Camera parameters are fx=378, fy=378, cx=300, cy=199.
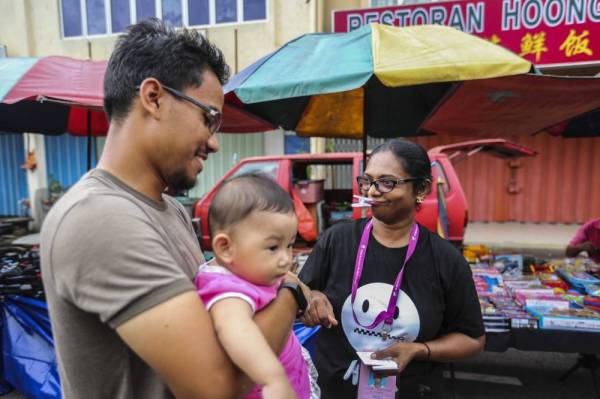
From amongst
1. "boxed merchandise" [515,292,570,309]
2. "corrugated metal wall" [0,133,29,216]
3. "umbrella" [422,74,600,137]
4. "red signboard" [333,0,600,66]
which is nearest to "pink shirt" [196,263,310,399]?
"umbrella" [422,74,600,137]

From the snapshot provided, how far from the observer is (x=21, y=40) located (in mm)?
9891

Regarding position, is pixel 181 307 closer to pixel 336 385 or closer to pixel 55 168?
pixel 336 385

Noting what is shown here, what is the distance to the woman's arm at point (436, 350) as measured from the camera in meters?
1.64

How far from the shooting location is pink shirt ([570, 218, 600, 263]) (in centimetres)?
421

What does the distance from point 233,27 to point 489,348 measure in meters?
8.60

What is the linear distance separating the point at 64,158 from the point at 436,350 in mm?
11843

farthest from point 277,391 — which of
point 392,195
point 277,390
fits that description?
point 392,195

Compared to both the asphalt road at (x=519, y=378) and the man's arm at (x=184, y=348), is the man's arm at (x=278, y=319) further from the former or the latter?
the asphalt road at (x=519, y=378)

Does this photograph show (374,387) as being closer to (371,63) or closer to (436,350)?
(436,350)

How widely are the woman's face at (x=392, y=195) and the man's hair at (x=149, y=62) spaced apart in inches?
43.6

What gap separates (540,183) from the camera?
849 cm

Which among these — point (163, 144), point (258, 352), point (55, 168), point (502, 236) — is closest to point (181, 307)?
point (258, 352)

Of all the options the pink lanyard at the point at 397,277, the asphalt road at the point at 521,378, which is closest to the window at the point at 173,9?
the pink lanyard at the point at 397,277

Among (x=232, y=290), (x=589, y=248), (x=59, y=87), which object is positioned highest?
(x=59, y=87)
